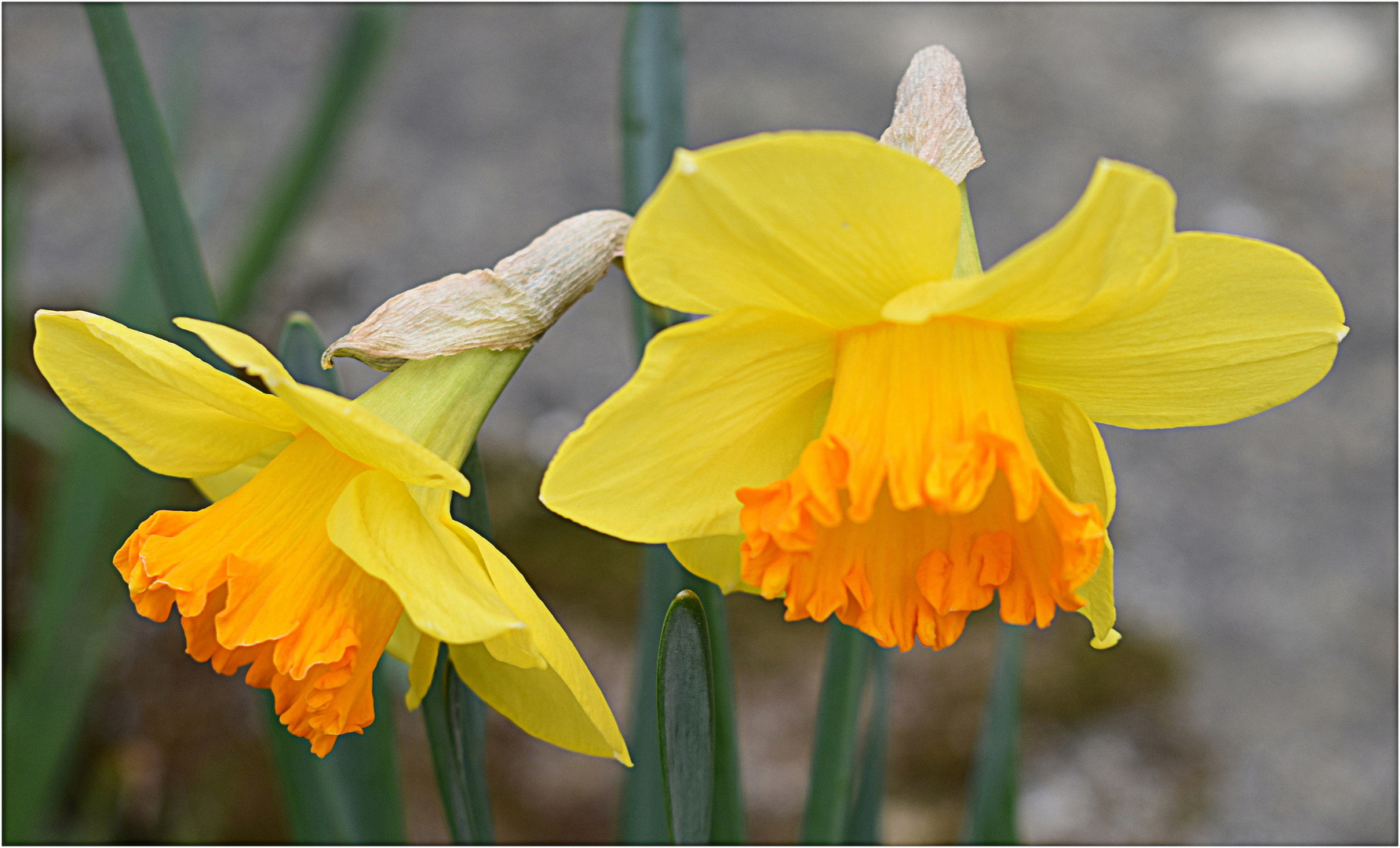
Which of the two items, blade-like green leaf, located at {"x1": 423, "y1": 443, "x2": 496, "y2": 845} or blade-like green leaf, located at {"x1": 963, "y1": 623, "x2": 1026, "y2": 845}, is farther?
blade-like green leaf, located at {"x1": 963, "y1": 623, "x2": 1026, "y2": 845}

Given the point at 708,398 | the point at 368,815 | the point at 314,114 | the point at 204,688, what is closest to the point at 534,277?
the point at 708,398

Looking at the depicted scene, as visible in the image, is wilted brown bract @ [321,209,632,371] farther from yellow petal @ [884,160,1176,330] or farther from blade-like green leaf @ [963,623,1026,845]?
blade-like green leaf @ [963,623,1026,845]

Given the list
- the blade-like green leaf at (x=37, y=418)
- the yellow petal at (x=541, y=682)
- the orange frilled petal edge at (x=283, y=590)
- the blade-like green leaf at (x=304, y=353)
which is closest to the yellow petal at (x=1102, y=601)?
the yellow petal at (x=541, y=682)

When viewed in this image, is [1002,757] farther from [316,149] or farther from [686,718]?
[316,149]

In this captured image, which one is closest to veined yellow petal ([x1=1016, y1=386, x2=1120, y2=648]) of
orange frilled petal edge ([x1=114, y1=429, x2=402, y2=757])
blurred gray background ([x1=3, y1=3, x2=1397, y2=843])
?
orange frilled petal edge ([x1=114, y1=429, x2=402, y2=757])

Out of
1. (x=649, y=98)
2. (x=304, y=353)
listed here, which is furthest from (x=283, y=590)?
(x=649, y=98)

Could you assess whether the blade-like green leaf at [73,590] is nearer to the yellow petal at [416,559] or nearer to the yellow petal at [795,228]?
the yellow petal at [416,559]

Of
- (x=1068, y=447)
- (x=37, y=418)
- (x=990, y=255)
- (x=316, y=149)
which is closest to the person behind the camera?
(x=1068, y=447)
